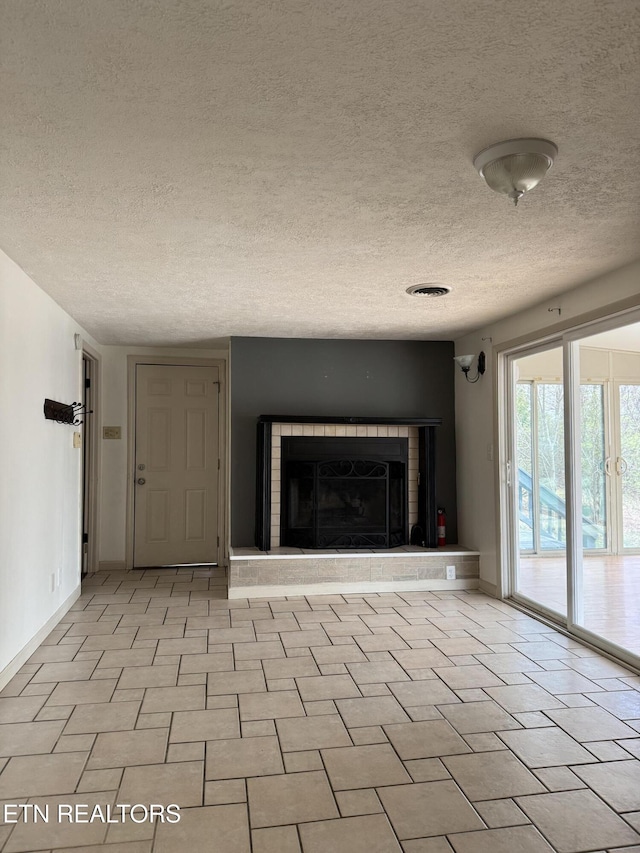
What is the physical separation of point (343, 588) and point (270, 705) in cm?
227

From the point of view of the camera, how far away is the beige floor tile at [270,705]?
2.86 meters

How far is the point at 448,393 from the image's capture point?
600cm

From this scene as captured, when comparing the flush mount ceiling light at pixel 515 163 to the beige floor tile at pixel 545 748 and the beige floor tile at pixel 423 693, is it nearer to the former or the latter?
the beige floor tile at pixel 545 748

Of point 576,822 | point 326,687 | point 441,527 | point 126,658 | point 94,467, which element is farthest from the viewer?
point 94,467

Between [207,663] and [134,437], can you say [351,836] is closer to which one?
[207,663]

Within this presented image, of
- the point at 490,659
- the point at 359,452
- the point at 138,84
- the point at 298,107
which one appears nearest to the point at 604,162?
the point at 298,107

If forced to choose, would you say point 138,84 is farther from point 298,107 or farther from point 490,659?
point 490,659

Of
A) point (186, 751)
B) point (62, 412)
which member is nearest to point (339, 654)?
point (186, 751)

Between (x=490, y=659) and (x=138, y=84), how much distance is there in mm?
3282

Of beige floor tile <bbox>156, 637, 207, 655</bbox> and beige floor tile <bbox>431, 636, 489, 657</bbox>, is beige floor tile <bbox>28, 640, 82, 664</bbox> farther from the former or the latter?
beige floor tile <bbox>431, 636, 489, 657</bbox>

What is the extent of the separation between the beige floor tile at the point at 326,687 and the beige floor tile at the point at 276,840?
40.1 inches

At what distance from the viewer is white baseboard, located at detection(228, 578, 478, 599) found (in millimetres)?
5066

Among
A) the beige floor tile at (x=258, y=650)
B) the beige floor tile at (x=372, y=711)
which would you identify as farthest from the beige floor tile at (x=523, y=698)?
the beige floor tile at (x=258, y=650)

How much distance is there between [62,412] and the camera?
4.31m
